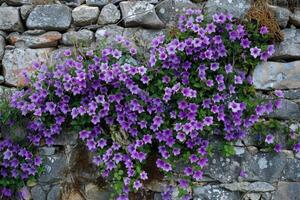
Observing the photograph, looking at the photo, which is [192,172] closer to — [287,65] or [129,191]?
[129,191]

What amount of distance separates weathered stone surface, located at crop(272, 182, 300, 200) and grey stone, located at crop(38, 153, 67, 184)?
1.70 m

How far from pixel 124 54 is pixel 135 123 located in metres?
0.59

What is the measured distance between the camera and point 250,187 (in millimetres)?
3293

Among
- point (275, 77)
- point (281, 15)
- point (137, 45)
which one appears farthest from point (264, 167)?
point (137, 45)

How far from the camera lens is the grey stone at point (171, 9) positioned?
11.3 feet

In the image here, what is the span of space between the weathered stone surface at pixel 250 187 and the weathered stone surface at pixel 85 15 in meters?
1.72

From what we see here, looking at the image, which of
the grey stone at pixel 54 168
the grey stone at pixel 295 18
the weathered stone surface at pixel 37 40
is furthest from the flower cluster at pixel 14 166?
the grey stone at pixel 295 18

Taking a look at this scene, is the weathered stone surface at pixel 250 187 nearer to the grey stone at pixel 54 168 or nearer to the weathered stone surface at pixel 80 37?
the grey stone at pixel 54 168

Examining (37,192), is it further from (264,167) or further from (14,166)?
(264,167)

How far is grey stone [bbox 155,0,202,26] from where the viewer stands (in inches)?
136

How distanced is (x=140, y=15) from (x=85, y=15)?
0.46 meters

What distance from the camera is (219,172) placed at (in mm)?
3283

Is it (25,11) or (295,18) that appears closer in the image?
(295,18)

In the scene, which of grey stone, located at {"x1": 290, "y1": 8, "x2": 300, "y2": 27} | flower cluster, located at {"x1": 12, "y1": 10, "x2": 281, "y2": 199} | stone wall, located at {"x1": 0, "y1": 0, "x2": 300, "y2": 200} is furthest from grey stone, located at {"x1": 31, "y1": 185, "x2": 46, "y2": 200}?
grey stone, located at {"x1": 290, "y1": 8, "x2": 300, "y2": 27}
